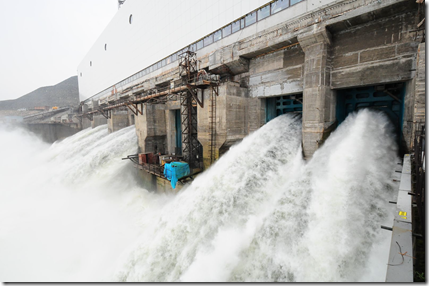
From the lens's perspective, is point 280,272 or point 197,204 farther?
point 197,204

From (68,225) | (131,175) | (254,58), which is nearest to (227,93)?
(254,58)

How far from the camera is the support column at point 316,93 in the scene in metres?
9.19

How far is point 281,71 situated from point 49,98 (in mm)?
99588

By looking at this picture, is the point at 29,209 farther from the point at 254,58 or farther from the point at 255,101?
the point at 254,58

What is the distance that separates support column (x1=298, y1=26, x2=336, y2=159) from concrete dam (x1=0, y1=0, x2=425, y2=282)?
2.3 inches

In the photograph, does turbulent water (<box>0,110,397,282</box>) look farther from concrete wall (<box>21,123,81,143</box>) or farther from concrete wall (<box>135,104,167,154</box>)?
concrete wall (<box>21,123,81,143</box>)

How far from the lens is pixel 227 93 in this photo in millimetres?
12078

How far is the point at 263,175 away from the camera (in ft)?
27.6

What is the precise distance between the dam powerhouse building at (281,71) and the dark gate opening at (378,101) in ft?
0.17

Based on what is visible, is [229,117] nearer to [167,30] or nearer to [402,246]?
[402,246]

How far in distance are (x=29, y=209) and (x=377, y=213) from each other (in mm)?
18465

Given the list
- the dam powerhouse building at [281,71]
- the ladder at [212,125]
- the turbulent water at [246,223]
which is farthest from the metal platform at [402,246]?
the ladder at [212,125]

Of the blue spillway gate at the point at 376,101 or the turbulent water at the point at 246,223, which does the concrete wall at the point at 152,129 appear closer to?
the turbulent water at the point at 246,223

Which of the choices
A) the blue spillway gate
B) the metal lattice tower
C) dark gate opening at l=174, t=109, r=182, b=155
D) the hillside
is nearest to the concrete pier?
the blue spillway gate
